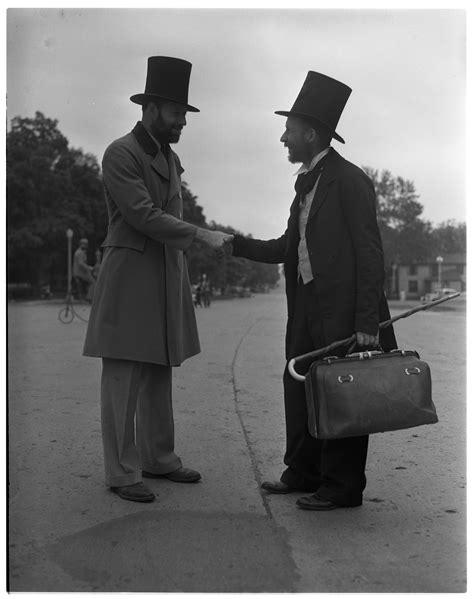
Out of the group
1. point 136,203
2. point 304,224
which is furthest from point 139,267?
point 304,224

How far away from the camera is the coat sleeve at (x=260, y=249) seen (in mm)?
4234

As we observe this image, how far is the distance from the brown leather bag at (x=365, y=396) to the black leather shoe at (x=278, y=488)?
0.65 meters

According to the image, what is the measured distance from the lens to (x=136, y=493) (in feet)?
12.4

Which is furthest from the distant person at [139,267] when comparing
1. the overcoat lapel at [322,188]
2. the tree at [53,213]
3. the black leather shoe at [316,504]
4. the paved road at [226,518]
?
the tree at [53,213]

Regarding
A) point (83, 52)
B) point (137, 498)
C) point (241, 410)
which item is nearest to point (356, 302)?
point (137, 498)

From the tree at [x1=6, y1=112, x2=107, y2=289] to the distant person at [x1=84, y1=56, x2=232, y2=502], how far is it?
23550 millimetres

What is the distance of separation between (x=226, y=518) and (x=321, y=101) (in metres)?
2.11

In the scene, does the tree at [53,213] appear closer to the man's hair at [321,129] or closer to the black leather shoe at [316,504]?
the man's hair at [321,129]

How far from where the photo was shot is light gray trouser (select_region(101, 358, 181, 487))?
12.8ft

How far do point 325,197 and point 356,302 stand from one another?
0.55 metres

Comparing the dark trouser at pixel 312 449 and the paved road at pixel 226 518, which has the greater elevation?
the dark trouser at pixel 312 449

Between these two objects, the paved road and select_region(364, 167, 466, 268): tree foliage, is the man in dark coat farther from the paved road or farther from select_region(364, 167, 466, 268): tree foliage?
select_region(364, 167, 466, 268): tree foliage

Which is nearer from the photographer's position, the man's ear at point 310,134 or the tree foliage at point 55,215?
the man's ear at point 310,134

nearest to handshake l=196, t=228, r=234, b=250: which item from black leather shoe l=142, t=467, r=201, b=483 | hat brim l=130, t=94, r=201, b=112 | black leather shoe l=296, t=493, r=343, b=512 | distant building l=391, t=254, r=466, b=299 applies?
hat brim l=130, t=94, r=201, b=112
